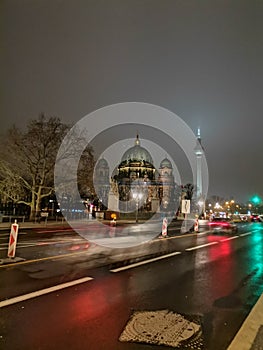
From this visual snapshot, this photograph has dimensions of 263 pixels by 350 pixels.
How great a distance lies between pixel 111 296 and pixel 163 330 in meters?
1.96

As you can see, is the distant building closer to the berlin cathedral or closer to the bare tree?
the berlin cathedral

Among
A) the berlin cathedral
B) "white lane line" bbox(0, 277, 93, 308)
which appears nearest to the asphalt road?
"white lane line" bbox(0, 277, 93, 308)

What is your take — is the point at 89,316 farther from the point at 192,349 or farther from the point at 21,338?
the point at 192,349

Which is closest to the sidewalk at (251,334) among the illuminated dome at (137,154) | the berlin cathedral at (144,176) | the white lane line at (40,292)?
the white lane line at (40,292)

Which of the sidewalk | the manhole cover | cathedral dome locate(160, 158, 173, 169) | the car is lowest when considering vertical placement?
the manhole cover

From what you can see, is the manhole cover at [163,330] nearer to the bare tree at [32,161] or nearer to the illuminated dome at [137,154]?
the bare tree at [32,161]

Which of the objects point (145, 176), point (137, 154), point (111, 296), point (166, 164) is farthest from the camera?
point (166, 164)

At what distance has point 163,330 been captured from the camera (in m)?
4.89

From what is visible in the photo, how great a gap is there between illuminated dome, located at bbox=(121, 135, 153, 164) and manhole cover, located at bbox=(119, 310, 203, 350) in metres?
109

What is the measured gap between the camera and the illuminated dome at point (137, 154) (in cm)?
11481

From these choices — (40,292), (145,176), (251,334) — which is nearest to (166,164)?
(145,176)

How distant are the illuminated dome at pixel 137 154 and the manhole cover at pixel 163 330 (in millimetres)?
108782

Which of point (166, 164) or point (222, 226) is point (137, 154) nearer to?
point (166, 164)

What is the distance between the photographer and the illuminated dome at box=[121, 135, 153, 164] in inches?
4520
